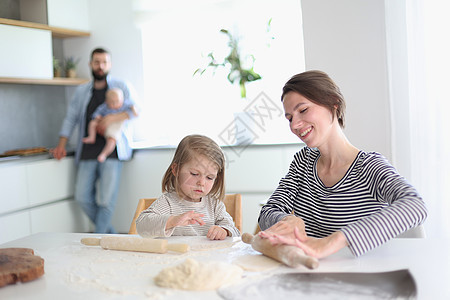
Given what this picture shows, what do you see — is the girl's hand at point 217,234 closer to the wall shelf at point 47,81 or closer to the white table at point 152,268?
the white table at point 152,268

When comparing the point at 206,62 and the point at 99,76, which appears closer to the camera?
the point at 99,76

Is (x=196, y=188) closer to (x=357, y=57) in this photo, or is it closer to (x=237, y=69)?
(x=357, y=57)

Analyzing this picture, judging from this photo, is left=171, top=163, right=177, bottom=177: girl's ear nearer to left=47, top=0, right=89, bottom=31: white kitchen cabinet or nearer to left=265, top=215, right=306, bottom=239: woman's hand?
left=265, top=215, right=306, bottom=239: woman's hand

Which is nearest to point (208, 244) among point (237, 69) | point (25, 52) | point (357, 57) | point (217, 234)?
point (217, 234)

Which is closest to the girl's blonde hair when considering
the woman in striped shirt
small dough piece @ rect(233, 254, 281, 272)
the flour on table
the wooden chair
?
the wooden chair

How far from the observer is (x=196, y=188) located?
1.71m

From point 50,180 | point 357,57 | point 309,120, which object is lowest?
point 50,180

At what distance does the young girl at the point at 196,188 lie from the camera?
171cm

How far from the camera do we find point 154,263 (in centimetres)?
122

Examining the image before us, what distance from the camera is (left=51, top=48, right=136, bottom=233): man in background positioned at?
12.2 ft

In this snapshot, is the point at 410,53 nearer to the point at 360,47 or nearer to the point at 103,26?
the point at 360,47

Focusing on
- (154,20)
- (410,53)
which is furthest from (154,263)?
(154,20)

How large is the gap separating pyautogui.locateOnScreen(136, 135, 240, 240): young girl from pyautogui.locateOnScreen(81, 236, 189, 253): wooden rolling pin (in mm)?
239

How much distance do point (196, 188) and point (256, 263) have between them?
0.59 meters
